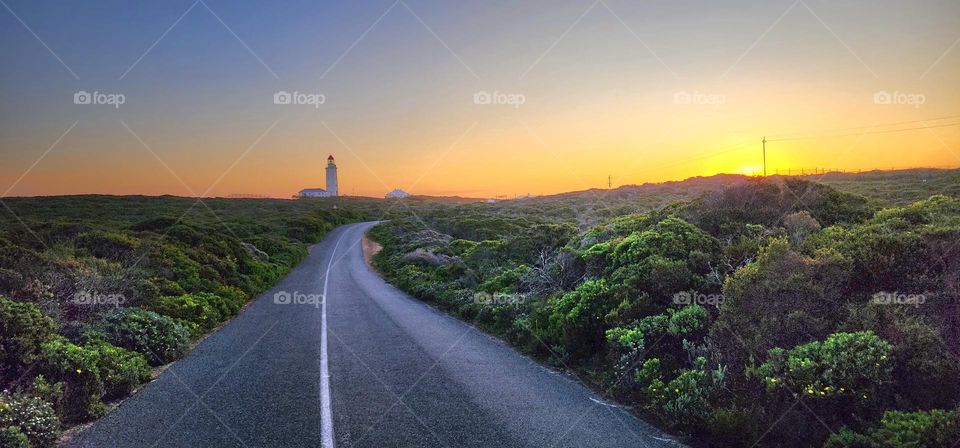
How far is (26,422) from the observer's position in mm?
5898

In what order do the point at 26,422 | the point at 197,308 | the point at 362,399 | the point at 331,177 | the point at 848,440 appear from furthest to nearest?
the point at 331,177
the point at 197,308
the point at 362,399
the point at 26,422
the point at 848,440

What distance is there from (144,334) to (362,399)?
19.9ft

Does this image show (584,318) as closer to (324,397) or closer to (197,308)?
(324,397)

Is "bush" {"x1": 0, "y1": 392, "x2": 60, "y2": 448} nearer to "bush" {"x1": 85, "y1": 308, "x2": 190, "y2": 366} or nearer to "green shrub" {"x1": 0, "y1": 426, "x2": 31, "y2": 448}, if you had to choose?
"green shrub" {"x1": 0, "y1": 426, "x2": 31, "y2": 448}

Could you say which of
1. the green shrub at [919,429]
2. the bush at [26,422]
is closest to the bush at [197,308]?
the bush at [26,422]

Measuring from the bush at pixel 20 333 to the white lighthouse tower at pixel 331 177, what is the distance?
403ft

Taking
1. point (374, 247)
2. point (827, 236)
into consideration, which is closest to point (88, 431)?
point (827, 236)

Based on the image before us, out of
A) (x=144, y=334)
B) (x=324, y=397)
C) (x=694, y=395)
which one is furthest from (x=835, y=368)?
(x=144, y=334)

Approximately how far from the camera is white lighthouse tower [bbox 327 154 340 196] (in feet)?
415

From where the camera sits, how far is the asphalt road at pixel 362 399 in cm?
598

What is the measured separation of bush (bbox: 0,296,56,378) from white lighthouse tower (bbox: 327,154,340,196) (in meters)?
123

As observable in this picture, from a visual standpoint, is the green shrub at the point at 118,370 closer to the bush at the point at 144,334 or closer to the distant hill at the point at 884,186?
the bush at the point at 144,334

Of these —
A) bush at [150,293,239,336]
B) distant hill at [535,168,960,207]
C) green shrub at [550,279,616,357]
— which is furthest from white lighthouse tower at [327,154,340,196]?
green shrub at [550,279,616,357]

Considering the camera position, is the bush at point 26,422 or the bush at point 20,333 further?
the bush at point 20,333
